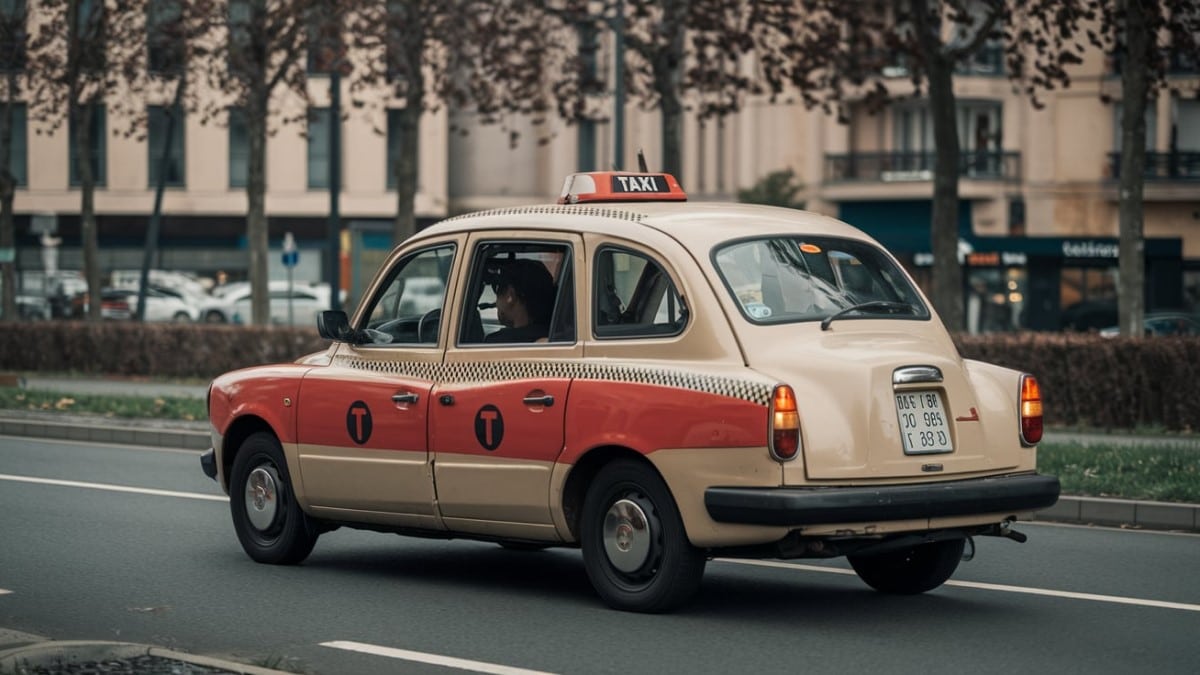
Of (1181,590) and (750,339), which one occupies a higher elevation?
(750,339)

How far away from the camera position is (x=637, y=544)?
8.89 metres

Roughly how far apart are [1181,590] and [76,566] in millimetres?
5674

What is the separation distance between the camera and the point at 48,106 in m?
41.6

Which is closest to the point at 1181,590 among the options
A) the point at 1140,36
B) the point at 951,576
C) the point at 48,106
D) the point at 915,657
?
the point at 951,576

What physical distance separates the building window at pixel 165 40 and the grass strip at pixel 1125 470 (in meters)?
21.4

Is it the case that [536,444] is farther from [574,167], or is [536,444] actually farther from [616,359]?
[574,167]

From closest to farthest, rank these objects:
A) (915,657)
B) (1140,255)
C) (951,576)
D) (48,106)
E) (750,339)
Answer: (915,657) → (750,339) → (951,576) → (1140,255) → (48,106)

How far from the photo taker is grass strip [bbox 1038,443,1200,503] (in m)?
13.9

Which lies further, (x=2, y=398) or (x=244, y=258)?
(x=244, y=258)

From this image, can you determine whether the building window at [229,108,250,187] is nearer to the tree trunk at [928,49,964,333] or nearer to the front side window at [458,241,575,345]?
the tree trunk at [928,49,964,333]

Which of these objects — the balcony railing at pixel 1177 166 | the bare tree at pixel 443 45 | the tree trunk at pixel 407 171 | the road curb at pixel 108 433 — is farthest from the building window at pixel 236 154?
the road curb at pixel 108 433

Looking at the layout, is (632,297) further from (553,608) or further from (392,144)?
(392,144)

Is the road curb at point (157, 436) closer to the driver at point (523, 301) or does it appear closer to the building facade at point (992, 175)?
the driver at point (523, 301)

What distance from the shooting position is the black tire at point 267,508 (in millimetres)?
10812
